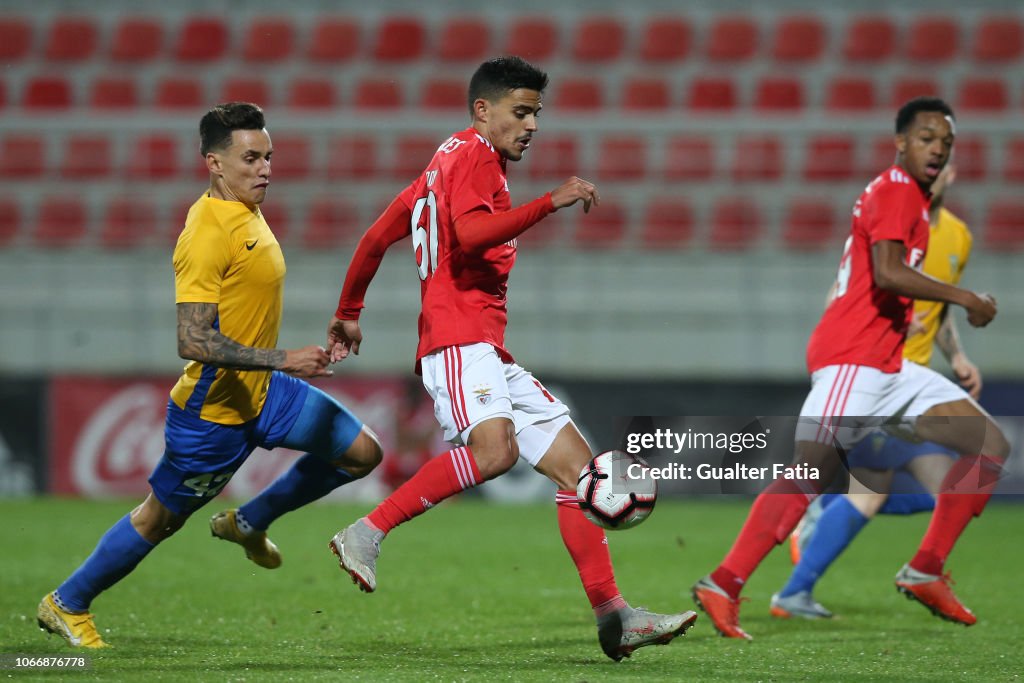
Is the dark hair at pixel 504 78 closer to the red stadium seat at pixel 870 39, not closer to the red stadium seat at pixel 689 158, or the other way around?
the red stadium seat at pixel 689 158

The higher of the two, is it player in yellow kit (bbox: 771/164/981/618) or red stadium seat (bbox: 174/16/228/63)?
red stadium seat (bbox: 174/16/228/63)

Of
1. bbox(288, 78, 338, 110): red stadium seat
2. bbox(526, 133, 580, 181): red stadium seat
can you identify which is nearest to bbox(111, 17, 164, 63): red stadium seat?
bbox(288, 78, 338, 110): red stadium seat

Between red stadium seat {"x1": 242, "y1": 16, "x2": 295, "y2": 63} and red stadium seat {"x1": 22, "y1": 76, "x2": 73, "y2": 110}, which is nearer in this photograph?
red stadium seat {"x1": 22, "y1": 76, "x2": 73, "y2": 110}

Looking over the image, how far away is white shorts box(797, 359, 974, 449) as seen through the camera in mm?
5660

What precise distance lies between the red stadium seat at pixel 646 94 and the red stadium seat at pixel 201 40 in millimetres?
4655

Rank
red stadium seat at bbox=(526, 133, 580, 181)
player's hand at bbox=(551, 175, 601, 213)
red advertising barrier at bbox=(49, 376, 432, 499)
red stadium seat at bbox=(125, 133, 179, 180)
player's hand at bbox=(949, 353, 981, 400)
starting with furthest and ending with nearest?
red stadium seat at bbox=(125, 133, 179, 180) → red stadium seat at bbox=(526, 133, 580, 181) → red advertising barrier at bbox=(49, 376, 432, 499) → player's hand at bbox=(949, 353, 981, 400) → player's hand at bbox=(551, 175, 601, 213)

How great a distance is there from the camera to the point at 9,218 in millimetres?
14070

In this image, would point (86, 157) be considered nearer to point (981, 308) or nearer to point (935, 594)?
point (935, 594)

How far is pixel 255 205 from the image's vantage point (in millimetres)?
5094

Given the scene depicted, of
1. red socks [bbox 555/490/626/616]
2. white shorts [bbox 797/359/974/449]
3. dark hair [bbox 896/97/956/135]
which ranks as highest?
dark hair [bbox 896/97/956/135]

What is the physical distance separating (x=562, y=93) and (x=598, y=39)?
1007mm

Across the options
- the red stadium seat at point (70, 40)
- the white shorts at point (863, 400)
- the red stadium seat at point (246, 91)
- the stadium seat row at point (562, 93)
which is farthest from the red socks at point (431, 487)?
the red stadium seat at point (70, 40)

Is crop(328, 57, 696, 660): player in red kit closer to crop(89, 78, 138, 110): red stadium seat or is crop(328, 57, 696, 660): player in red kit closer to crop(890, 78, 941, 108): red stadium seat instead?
crop(890, 78, 941, 108): red stadium seat

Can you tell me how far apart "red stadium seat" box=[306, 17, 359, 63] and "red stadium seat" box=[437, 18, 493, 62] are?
1.04 meters
